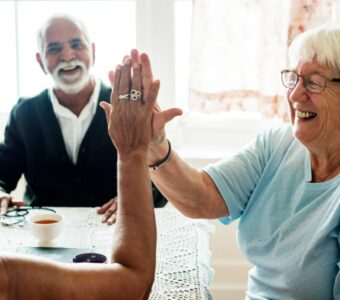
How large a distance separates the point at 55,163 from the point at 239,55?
95 centimetres

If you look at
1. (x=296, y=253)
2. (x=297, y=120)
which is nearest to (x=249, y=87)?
(x=297, y=120)

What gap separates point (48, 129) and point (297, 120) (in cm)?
115

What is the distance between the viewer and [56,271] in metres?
0.93

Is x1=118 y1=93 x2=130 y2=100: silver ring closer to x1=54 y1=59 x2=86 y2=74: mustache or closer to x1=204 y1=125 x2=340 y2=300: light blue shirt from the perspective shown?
x1=204 y1=125 x2=340 y2=300: light blue shirt

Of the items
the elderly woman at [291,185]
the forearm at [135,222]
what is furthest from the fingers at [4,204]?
the forearm at [135,222]

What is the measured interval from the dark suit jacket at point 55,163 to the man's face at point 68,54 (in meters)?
0.11

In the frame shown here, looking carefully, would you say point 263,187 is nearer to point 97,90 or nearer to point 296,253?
point 296,253

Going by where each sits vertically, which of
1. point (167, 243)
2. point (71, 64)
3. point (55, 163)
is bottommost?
point (167, 243)

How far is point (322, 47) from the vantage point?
4.66ft

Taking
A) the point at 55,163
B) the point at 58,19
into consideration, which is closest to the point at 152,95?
the point at 55,163

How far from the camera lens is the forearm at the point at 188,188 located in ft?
5.21

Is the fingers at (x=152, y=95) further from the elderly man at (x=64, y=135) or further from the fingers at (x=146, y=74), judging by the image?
the elderly man at (x=64, y=135)

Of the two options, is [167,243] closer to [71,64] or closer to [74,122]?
[74,122]

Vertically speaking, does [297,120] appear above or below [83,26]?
below
